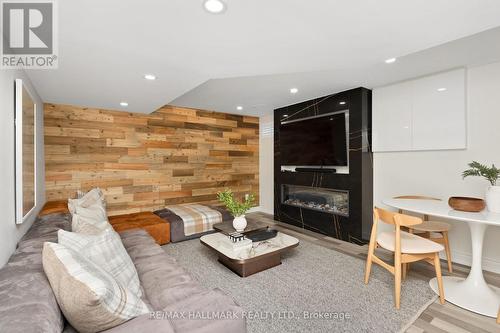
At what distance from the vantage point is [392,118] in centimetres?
346

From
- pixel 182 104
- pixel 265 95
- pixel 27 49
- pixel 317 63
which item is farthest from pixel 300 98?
pixel 27 49

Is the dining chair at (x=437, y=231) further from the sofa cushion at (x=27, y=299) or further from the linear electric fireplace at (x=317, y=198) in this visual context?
the sofa cushion at (x=27, y=299)

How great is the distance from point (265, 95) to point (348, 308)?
3.16m

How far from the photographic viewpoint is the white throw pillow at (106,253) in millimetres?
1365

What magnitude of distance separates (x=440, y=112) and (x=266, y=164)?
360 centimetres

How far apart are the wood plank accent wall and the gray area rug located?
1877 millimetres

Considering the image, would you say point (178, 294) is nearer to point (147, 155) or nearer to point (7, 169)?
point (7, 169)

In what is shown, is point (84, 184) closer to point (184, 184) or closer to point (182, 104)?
point (184, 184)

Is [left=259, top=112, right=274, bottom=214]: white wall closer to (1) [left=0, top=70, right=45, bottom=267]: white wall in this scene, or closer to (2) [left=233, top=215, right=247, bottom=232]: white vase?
(2) [left=233, top=215, right=247, bottom=232]: white vase

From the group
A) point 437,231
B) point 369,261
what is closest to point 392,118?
point 437,231

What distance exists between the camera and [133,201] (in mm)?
4391

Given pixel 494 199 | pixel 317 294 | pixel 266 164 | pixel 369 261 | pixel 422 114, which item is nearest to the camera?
pixel 494 199

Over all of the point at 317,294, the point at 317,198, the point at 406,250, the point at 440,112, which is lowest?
the point at 317,294

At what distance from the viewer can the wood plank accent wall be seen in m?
3.83
